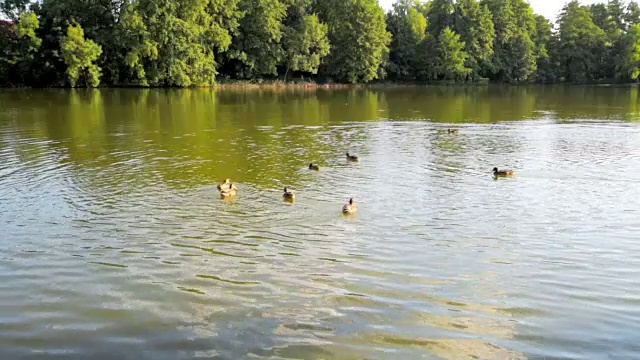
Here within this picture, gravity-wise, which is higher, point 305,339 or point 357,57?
point 357,57

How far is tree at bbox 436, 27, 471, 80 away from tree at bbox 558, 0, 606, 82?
22747mm

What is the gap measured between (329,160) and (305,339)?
44.4ft

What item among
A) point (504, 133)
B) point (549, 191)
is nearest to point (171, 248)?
point (549, 191)

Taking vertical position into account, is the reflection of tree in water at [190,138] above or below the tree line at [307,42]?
below

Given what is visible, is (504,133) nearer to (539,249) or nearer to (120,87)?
(539,249)

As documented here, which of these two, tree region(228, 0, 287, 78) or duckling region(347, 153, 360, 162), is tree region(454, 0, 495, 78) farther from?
duckling region(347, 153, 360, 162)

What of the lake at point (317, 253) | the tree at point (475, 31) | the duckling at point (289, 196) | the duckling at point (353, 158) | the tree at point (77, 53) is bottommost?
the lake at point (317, 253)

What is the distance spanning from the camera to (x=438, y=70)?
94750 millimetres

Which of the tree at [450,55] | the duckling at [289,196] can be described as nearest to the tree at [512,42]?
the tree at [450,55]

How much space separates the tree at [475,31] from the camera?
97.7 m

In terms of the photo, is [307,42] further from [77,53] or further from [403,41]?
[77,53]

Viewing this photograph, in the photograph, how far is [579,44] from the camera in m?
103

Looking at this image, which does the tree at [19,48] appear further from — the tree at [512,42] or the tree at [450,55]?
the tree at [512,42]

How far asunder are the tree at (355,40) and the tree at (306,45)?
17.1 feet
